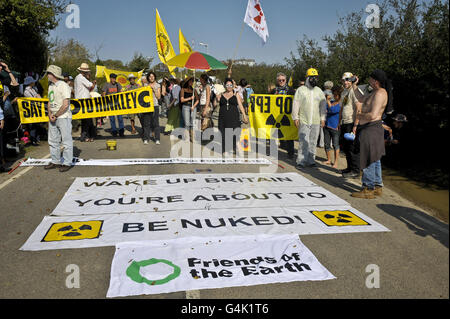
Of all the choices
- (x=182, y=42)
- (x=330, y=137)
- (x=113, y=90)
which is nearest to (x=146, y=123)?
(x=113, y=90)

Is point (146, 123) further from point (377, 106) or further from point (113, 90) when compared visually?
point (377, 106)

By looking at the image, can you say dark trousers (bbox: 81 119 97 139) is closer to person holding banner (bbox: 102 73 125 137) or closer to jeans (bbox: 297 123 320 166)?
person holding banner (bbox: 102 73 125 137)

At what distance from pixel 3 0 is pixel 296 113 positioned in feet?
32.3

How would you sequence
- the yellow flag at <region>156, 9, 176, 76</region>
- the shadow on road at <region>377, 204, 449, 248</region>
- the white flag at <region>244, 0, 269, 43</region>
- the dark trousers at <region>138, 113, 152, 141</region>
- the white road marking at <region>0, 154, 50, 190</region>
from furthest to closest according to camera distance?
1. the yellow flag at <region>156, 9, 176, 76</region>
2. the dark trousers at <region>138, 113, 152, 141</region>
3. the white flag at <region>244, 0, 269, 43</region>
4. the white road marking at <region>0, 154, 50, 190</region>
5. the shadow on road at <region>377, 204, 449, 248</region>

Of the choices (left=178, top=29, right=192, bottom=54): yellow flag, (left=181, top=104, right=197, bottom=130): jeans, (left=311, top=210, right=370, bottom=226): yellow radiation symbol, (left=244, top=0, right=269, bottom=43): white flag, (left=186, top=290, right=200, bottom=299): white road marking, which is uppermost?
(left=178, top=29, right=192, bottom=54): yellow flag

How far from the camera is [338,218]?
551 centimetres

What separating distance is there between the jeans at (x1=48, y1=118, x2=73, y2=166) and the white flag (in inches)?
226

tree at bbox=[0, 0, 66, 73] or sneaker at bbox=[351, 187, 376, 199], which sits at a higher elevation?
tree at bbox=[0, 0, 66, 73]

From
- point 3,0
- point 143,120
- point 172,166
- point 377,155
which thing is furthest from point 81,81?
point 377,155

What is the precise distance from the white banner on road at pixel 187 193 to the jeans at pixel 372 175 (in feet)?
1.99

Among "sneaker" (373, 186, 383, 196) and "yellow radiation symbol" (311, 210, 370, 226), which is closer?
"yellow radiation symbol" (311, 210, 370, 226)

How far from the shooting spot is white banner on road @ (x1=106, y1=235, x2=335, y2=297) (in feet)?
11.8

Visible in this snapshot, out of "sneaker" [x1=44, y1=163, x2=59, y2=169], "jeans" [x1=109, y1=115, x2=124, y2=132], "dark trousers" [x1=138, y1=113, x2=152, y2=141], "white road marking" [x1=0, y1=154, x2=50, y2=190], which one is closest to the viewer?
"white road marking" [x1=0, y1=154, x2=50, y2=190]

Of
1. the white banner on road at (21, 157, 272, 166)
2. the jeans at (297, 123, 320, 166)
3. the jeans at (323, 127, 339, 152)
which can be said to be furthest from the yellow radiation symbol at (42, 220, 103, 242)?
the jeans at (323, 127, 339, 152)
